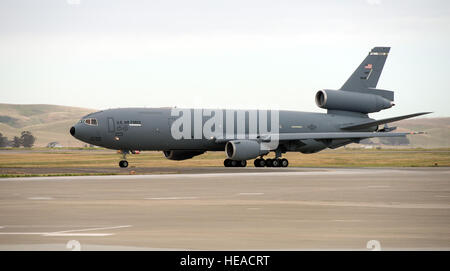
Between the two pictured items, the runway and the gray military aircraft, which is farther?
the gray military aircraft

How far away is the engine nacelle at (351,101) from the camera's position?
58.7 metres

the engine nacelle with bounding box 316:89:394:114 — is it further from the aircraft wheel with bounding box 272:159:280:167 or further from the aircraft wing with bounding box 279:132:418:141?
the aircraft wheel with bounding box 272:159:280:167

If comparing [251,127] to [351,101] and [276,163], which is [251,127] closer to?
[276,163]

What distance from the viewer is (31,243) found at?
13.0 meters

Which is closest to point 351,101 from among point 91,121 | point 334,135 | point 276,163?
point 334,135

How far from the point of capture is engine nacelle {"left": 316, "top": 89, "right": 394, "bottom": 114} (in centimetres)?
5866

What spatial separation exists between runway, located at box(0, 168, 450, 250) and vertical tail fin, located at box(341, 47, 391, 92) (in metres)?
31.3

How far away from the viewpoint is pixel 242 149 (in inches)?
1994

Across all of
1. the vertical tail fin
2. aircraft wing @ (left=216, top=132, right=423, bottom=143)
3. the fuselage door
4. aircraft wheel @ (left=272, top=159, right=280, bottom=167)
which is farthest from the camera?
the vertical tail fin

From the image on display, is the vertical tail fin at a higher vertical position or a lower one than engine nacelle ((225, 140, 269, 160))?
higher

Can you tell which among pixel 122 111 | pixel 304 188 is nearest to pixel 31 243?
pixel 304 188

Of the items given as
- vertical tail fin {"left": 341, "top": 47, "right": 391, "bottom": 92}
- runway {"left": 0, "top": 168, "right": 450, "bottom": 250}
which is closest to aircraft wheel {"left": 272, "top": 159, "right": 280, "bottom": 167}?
vertical tail fin {"left": 341, "top": 47, "right": 391, "bottom": 92}

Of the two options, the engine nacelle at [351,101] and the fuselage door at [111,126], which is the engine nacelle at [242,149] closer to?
the fuselage door at [111,126]
